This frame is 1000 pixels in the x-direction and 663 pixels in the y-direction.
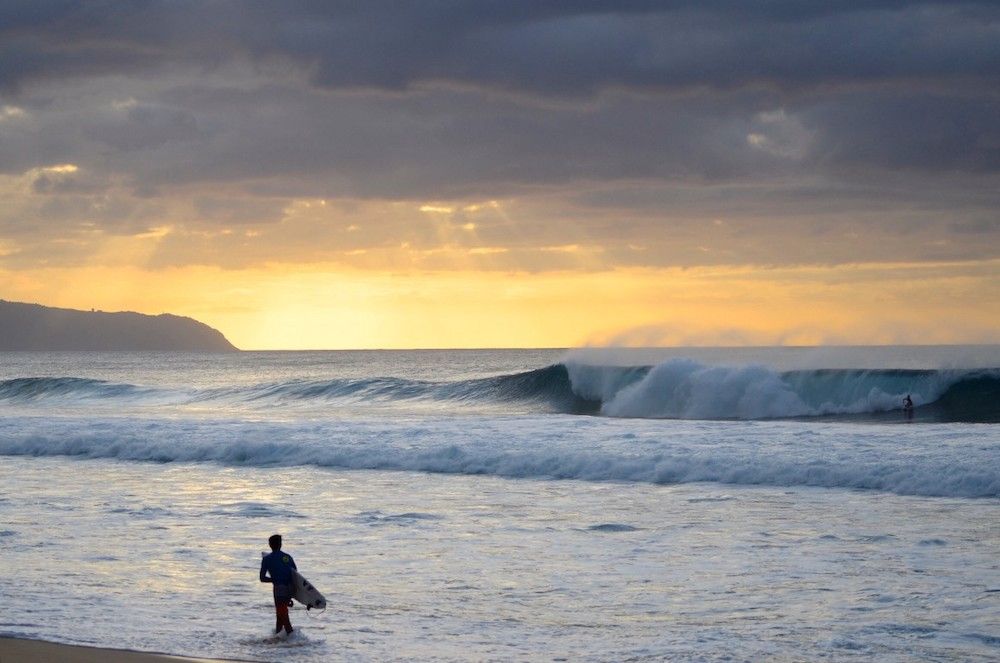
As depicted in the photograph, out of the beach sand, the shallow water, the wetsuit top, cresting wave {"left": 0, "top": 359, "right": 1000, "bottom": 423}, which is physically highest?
cresting wave {"left": 0, "top": 359, "right": 1000, "bottom": 423}

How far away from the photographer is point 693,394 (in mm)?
33406

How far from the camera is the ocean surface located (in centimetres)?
846

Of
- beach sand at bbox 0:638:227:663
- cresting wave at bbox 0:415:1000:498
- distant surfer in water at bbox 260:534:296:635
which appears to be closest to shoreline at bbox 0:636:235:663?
beach sand at bbox 0:638:227:663

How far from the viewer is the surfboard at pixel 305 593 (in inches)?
345

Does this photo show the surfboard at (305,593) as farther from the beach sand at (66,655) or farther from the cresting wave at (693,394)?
the cresting wave at (693,394)

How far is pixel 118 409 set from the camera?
40.5 meters

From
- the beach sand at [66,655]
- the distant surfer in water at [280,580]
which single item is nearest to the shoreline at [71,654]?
the beach sand at [66,655]

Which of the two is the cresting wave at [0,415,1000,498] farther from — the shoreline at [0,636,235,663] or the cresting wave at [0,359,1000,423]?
the shoreline at [0,636,235,663]

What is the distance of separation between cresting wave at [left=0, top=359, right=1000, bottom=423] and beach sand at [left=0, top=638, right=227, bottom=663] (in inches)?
968

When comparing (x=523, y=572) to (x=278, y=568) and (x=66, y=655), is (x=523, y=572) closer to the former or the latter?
(x=278, y=568)

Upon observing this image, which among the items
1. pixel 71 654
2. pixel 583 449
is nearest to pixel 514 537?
pixel 71 654

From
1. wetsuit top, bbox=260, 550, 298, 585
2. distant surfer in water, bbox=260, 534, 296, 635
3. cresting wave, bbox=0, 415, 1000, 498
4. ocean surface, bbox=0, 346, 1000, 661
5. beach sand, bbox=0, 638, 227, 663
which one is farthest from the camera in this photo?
cresting wave, bbox=0, 415, 1000, 498

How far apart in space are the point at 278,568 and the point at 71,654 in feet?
5.36

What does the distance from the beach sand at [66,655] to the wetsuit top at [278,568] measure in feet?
3.55
